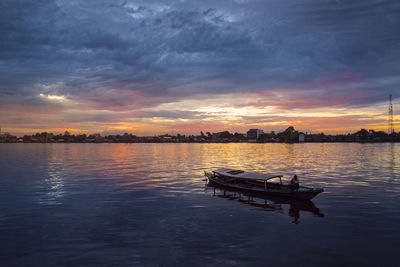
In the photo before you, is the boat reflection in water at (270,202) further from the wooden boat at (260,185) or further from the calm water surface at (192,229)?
the wooden boat at (260,185)

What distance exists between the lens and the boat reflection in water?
29141mm

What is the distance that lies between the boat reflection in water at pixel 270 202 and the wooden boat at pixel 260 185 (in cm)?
64

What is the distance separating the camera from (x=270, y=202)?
110 feet

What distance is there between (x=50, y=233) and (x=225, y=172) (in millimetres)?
29102

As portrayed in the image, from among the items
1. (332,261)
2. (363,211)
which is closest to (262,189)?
(363,211)

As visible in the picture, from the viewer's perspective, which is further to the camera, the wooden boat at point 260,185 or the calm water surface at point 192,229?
the wooden boat at point 260,185

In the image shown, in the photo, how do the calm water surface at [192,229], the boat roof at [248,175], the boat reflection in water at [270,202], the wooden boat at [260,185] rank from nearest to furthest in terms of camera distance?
the calm water surface at [192,229] < the boat reflection in water at [270,202] < the wooden boat at [260,185] < the boat roof at [248,175]

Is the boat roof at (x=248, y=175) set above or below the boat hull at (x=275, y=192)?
above

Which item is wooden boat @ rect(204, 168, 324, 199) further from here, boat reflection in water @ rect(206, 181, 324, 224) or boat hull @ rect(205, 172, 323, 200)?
boat reflection in water @ rect(206, 181, 324, 224)

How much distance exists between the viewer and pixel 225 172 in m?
45.6

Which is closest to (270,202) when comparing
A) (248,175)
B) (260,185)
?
(260,185)

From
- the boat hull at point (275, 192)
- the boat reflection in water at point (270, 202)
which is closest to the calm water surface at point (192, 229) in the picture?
the boat reflection in water at point (270, 202)

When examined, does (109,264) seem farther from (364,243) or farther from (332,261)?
(364,243)

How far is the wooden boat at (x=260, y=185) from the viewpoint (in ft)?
110
